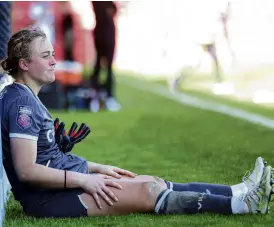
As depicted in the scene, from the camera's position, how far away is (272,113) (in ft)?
43.0

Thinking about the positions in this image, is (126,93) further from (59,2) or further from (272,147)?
(272,147)

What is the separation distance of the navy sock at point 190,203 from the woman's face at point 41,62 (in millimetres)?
863

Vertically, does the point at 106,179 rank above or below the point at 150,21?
below

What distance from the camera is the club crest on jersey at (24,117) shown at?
470cm

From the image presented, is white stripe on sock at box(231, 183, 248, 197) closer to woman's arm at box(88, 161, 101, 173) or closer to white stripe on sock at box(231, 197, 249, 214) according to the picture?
white stripe on sock at box(231, 197, 249, 214)

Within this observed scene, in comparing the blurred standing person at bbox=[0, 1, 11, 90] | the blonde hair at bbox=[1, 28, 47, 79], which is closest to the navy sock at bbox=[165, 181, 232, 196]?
the blonde hair at bbox=[1, 28, 47, 79]

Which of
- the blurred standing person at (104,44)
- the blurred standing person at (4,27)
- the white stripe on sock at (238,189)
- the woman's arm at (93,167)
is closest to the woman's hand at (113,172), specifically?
the woman's arm at (93,167)

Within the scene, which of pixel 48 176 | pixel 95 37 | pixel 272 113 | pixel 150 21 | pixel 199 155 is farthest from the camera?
pixel 150 21

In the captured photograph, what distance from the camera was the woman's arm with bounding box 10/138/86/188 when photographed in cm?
470

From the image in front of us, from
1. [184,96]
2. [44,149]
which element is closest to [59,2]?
[184,96]

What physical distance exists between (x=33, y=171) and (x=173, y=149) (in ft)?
14.1

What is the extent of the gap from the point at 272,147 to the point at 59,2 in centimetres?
918

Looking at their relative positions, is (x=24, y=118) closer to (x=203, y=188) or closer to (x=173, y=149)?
(x=203, y=188)

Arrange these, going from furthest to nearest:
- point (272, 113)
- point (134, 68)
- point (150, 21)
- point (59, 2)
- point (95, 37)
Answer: point (134, 68)
point (150, 21)
point (59, 2)
point (95, 37)
point (272, 113)
